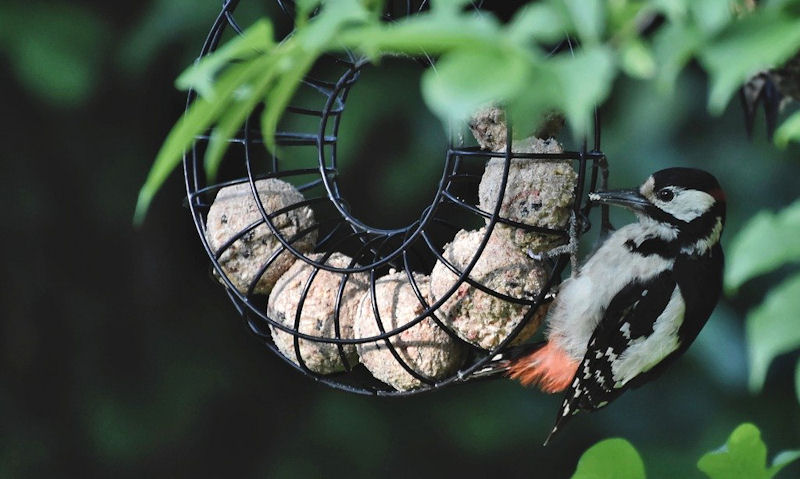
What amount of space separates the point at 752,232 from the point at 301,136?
3.51 ft

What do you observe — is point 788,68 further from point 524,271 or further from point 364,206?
point 364,206

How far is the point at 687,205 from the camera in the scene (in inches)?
59.9

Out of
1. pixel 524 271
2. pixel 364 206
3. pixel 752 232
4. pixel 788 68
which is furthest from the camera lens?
pixel 364 206

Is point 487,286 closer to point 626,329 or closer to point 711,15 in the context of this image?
point 626,329

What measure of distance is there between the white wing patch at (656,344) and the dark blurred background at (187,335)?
2.49ft

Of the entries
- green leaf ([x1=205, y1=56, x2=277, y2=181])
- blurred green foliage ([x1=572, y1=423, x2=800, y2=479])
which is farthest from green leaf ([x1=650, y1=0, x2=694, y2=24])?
blurred green foliage ([x1=572, y1=423, x2=800, y2=479])

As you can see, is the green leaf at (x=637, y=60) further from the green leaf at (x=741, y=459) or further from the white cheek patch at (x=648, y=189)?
the white cheek patch at (x=648, y=189)

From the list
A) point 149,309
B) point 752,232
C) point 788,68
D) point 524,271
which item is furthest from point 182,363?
point 752,232

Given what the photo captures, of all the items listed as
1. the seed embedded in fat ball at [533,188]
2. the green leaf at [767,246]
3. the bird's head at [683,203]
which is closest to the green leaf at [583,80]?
the green leaf at [767,246]

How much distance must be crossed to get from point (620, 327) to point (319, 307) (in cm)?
47

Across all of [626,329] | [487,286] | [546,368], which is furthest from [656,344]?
[487,286]

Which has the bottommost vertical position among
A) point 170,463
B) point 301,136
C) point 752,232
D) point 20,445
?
point 170,463

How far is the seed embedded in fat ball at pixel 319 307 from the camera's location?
1.42m

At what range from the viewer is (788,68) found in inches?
46.4
